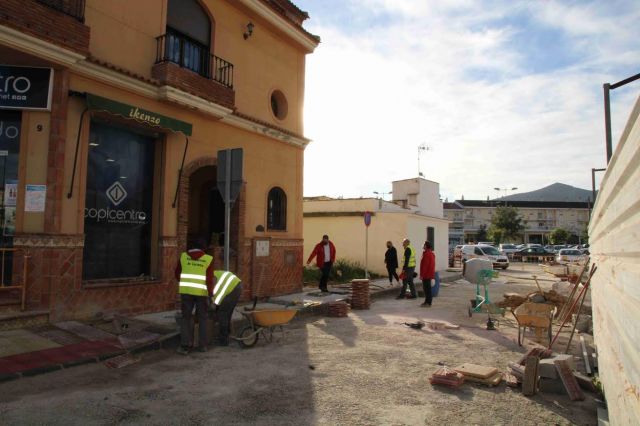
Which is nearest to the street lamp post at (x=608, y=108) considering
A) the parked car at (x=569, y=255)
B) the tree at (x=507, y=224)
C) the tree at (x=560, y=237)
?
the parked car at (x=569, y=255)

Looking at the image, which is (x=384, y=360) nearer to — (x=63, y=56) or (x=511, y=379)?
(x=511, y=379)

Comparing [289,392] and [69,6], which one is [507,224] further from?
[289,392]

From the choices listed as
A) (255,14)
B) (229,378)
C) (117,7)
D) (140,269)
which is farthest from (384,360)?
(255,14)

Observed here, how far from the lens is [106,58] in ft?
30.2

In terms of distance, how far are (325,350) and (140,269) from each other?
4.83 m

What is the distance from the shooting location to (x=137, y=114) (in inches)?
360

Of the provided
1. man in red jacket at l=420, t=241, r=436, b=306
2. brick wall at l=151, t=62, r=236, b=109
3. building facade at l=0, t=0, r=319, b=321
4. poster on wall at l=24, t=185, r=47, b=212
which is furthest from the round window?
poster on wall at l=24, t=185, r=47, b=212

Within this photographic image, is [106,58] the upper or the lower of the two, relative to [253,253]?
upper

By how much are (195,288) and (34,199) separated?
11.0 feet

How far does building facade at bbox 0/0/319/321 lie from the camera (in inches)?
315

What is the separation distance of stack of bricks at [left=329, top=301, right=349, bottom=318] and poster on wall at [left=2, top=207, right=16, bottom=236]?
6.65 meters

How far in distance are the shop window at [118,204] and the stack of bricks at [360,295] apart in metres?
5.27

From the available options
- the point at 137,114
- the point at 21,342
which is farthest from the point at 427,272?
the point at 21,342

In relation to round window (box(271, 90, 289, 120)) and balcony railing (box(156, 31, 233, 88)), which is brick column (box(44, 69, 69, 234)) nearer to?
balcony railing (box(156, 31, 233, 88))
